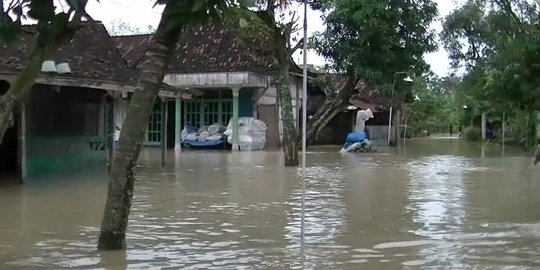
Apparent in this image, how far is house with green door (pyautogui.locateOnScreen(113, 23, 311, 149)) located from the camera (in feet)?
87.8

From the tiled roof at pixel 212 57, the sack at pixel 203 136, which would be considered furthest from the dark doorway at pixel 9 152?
the sack at pixel 203 136

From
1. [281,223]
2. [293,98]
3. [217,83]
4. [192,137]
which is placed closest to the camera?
[281,223]

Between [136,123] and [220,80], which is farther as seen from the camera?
[220,80]

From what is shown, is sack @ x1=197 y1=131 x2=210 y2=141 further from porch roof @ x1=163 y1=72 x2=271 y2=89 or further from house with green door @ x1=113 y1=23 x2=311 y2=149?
porch roof @ x1=163 y1=72 x2=271 y2=89

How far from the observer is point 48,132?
50.5ft

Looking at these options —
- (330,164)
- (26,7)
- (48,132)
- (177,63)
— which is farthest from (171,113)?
(26,7)

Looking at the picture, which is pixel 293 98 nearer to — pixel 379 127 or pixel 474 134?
pixel 379 127

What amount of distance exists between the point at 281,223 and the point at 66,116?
9.00 m

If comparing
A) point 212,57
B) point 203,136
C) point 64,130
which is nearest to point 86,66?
point 64,130

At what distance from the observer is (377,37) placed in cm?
2461

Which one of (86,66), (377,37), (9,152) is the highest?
(377,37)

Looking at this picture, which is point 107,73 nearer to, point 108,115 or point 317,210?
point 108,115

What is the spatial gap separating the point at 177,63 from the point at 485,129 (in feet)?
91.2

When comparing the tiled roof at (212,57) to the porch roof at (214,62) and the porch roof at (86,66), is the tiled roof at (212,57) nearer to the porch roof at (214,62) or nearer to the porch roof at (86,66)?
the porch roof at (214,62)
